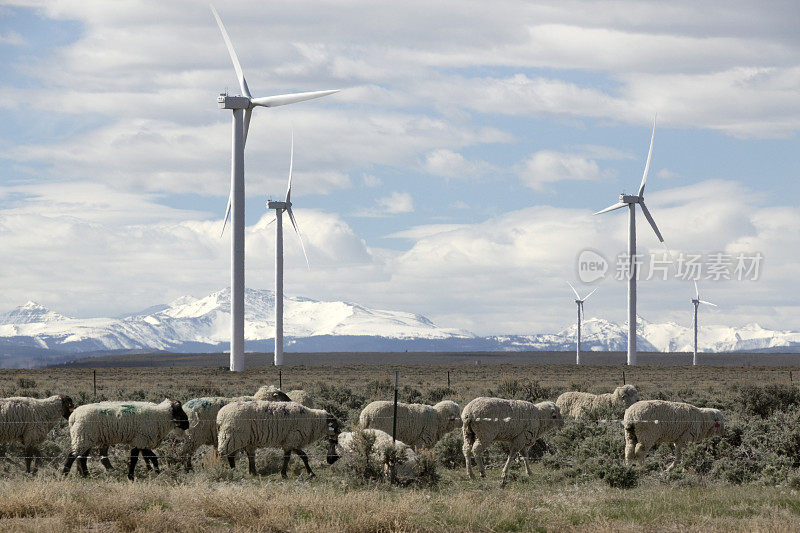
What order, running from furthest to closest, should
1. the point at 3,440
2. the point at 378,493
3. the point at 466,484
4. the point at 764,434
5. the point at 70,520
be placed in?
the point at 764,434
the point at 3,440
the point at 466,484
the point at 378,493
the point at 70,520

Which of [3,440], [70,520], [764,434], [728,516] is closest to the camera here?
[70,520]

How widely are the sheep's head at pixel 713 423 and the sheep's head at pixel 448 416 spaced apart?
5.08m

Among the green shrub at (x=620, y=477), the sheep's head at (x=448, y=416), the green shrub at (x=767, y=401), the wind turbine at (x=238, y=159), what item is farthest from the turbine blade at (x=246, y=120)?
the green shrub at (x=620, y=477)

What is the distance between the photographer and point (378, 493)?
47.3 feet

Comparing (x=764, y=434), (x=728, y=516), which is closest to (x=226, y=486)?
(x=728, y=516)

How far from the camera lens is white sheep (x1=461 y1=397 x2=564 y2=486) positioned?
18.8 m

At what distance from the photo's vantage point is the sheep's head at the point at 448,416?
20656 mm

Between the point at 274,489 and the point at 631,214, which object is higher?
the point at 631,214

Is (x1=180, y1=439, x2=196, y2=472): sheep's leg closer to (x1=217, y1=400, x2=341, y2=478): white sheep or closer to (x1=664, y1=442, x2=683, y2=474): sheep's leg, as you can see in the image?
(x1=217, y1=400, x2=341, y2=478): white sheep

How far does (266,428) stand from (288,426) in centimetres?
43

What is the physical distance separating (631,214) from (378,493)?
74754 millimetres

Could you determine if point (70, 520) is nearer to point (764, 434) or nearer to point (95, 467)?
point (95, 467)

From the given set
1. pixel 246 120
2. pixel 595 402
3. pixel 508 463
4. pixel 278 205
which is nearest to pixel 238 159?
pixel 246 120

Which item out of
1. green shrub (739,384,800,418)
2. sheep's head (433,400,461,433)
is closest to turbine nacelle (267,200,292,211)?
green shrub (739,384,800,418)
